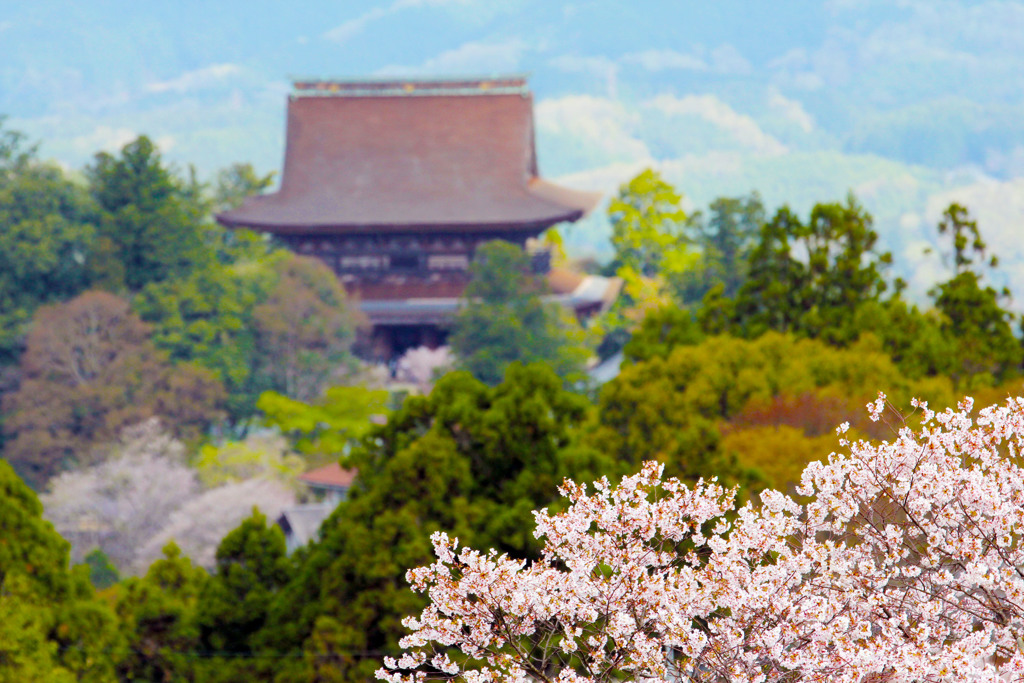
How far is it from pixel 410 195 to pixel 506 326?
10510mm

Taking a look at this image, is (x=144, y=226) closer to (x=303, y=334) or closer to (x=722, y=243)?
(x=303, y=334)

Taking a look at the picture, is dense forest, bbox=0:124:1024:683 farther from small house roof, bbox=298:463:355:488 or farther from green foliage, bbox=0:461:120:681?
small house roof, bbox=298:463:355:488

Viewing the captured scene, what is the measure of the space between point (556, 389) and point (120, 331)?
64.2 feet

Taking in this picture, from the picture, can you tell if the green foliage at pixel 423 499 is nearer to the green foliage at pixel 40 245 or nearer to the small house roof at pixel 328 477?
the small house roof at pixel 328 477

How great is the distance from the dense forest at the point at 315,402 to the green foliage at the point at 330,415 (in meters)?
0.06

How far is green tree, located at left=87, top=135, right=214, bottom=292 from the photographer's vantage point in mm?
28672

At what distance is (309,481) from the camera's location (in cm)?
2225

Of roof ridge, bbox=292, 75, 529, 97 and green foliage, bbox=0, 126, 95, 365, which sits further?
roof ridge, bbox=292, 75, 529, 97

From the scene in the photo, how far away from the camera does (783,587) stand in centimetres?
461

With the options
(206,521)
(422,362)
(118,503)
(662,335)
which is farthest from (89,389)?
(662,335)

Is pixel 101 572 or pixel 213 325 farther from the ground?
pixel 213 325

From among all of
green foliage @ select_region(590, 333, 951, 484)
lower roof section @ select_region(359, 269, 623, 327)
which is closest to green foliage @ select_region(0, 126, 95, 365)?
lower roof section @ select_region(359, 269, 623, 327)

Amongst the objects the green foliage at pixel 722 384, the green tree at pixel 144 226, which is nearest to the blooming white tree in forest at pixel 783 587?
the green foliage at pixel 722 384

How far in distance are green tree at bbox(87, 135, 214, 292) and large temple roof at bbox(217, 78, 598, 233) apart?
5549 millimetres
